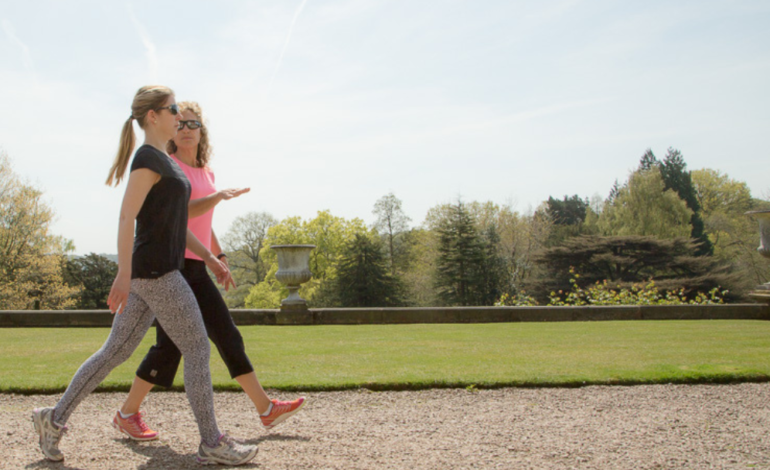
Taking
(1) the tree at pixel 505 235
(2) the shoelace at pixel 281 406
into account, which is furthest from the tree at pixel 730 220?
(2) the shoelace at pixel 281 406

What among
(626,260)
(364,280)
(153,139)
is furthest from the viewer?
(364,280)

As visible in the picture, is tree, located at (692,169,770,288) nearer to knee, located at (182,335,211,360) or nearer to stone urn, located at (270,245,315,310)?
stone urn, located at (270,245,315,310)

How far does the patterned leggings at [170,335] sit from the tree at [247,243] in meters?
43.4

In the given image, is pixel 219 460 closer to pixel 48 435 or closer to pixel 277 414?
pixel 277 414

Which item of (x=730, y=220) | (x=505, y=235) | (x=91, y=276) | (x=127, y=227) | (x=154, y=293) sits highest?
(x=730, y=220)

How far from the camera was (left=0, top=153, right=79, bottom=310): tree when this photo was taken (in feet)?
82.4

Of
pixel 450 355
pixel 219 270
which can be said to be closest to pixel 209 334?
pixel 219 270

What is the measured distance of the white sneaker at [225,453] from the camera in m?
2.71

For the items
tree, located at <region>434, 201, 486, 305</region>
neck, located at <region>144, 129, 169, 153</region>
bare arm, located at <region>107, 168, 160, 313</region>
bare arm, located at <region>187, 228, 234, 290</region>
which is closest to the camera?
bare arm, located at <region>107, 168, 160, 313</region>

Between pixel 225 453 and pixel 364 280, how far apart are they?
28.2 m

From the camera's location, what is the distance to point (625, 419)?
11.9 feet

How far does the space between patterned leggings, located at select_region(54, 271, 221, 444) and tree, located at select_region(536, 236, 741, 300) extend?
88.3 ft

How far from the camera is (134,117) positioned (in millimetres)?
2934

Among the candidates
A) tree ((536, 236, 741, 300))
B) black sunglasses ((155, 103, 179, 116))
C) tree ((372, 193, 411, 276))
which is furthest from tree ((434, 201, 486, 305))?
black sunglasses ((155, 103, 179, 116))
